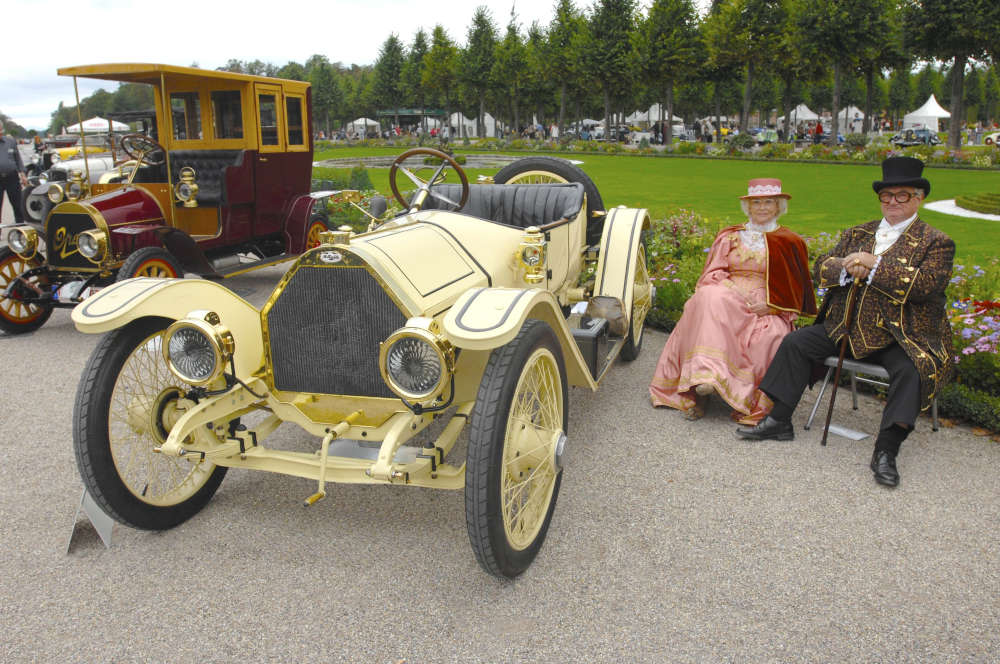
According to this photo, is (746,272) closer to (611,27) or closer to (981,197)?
(981,197)

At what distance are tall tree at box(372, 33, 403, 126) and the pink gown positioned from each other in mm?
47551

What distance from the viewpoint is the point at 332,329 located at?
2.87 metres

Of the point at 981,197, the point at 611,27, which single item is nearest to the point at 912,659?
the point at 981,197

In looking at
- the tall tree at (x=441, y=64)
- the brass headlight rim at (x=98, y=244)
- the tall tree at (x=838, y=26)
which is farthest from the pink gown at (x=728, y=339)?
the tall tree at (x=441, y=64)

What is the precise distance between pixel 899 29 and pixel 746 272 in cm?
2457

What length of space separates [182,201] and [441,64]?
119 feet

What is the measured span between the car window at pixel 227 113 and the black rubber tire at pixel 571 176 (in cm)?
320

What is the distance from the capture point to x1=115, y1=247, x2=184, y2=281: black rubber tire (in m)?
5.93

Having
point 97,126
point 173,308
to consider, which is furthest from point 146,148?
point 97,126

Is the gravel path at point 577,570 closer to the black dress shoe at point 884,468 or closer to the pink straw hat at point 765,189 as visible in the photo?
the black dress shoe at point 884,468

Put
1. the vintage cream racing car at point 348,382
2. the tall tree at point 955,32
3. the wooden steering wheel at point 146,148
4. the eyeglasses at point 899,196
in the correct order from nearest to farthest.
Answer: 1. the vintage cream racing car at point 348,382
2. the eyeglasses at point 899,196
3. the wooden steering wheel at point 146,148
4. the tall tree at point 955,32

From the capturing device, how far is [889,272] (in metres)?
3.74

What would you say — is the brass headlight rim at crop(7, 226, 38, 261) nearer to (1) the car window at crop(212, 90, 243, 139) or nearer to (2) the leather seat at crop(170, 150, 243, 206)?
(2) the leather seat at crop(170, 150, 243, 206)

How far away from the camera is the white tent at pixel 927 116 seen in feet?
134
